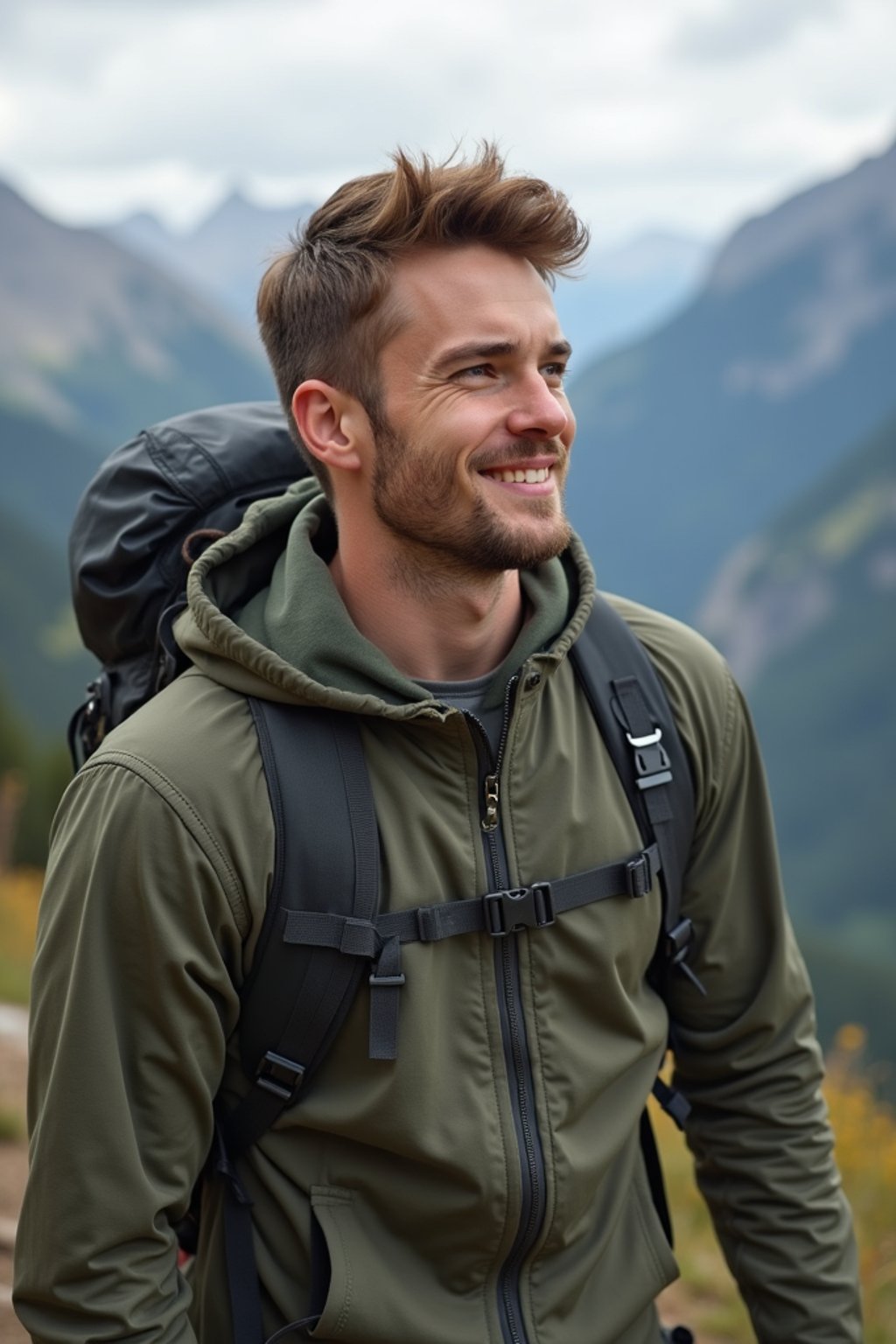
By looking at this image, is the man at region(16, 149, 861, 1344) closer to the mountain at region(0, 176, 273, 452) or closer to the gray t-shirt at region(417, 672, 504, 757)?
the gray t-shirt at region(417, 672, 504, 757)

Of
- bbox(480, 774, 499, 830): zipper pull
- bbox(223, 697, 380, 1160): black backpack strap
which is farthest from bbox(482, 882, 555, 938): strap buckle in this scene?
bbox(223, 697, 380, 1160): black backpack strap

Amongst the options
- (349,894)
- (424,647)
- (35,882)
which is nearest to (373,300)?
(424,647)

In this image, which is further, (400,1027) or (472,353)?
(472,353)

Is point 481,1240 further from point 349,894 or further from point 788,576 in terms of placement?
point 788,576

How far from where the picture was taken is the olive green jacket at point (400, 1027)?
92.5 inches

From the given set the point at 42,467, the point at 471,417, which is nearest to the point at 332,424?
the point at 471,417

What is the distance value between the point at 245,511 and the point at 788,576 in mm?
148737

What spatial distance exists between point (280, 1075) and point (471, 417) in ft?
4.28

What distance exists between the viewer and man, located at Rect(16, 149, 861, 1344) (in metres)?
2.37

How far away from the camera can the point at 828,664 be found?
141 m

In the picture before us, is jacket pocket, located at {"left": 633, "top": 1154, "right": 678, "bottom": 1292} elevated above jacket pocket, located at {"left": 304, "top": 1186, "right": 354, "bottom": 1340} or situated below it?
below

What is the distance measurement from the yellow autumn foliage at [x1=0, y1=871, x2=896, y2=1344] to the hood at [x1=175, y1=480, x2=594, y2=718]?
2.97 m

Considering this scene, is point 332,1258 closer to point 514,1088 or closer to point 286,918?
point 514,1088

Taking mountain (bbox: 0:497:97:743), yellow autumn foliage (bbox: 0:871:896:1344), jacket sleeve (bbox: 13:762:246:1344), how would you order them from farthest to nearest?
mountain (bbox: 0:497:97:743), yellow autumn foliage (bbox: 0:871:896:1344), jacket sleeve (bbox: 13:762:246:1344)
